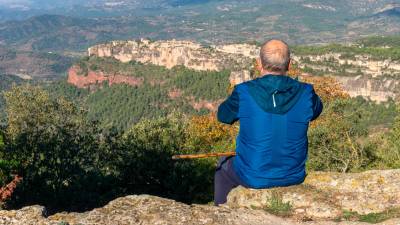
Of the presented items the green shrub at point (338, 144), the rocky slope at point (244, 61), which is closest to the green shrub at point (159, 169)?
the green shrub at point (338, 144)

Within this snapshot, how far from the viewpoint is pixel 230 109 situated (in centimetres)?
705

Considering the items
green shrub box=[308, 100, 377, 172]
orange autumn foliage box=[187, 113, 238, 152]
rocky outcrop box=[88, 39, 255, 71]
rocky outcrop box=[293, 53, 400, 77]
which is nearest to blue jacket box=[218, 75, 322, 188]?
green shrub box=[308, 100, 377, 172]

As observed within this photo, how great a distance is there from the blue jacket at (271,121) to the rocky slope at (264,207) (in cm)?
54

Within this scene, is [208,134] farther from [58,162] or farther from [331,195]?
[331,195]

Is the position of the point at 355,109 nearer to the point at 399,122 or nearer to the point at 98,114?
the point at 399,122

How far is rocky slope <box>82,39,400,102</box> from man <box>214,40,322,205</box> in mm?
82857

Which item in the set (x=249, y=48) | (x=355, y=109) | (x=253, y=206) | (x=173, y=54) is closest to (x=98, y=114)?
(x=173, y=54)

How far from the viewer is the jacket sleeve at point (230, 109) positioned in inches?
275

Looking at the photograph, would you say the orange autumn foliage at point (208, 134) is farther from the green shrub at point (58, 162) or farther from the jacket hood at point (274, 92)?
the jacket hood at point (274, 92)

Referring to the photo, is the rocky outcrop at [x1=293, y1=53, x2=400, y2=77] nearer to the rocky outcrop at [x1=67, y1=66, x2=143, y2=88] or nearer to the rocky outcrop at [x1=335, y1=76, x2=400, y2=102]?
the rocky outcrop at [x1=335, y1=76, x2=400, y2=102]

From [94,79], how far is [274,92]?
14996 cm

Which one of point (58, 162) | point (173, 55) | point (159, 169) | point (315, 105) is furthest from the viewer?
point (173, 55)

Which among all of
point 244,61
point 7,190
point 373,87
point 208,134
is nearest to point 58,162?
point 7,190

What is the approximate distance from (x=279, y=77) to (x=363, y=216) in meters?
2.85
